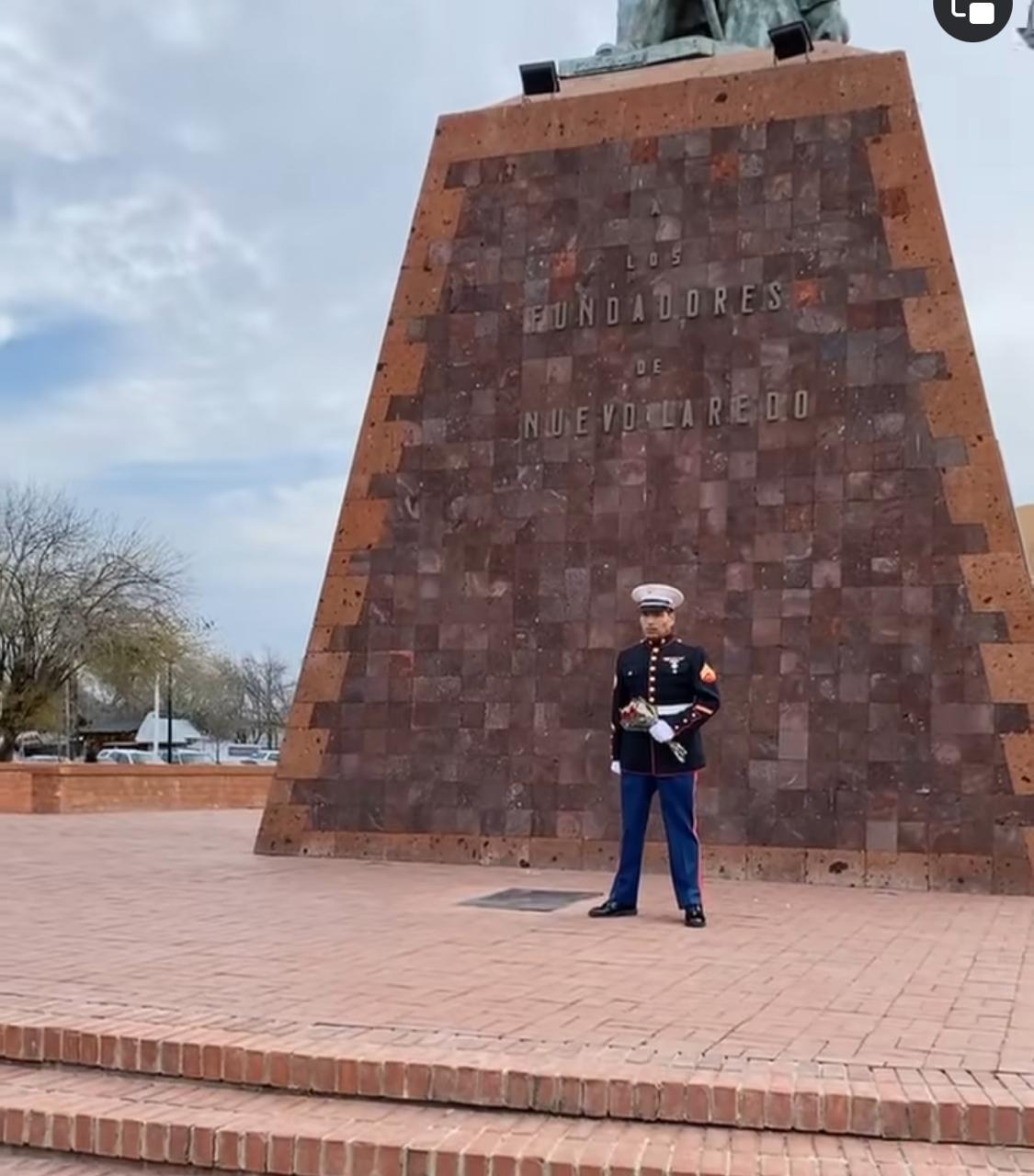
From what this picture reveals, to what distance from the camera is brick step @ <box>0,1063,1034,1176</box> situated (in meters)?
3.86

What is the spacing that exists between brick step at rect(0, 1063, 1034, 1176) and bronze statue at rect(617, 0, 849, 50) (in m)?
9.02

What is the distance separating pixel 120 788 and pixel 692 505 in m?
12.2

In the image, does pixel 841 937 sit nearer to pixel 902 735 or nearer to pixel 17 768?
pixel 902 735

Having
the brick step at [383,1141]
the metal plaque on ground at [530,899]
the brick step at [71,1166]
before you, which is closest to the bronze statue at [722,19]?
the metal plaque on ground at [530,899]

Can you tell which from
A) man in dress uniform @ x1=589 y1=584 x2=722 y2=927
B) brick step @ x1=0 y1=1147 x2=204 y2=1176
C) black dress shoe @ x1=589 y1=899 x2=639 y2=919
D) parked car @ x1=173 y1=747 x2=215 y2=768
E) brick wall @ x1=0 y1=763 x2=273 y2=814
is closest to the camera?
brick step @ x1=0 y1=1147 x2=204 y2=1176

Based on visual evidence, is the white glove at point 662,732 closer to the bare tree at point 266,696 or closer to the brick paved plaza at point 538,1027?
the brick paved plaza at point 538,1027

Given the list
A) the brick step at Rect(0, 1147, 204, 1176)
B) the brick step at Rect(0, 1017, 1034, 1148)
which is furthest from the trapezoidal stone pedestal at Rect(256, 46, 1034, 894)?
the brick step at Rect(0, 1147, 204, 1176)

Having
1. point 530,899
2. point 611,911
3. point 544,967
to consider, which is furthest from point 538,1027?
point 530,899

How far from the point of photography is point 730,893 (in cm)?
852

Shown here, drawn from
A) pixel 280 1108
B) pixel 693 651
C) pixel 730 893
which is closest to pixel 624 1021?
pixel 280 1108

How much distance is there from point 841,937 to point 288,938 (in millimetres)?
2584

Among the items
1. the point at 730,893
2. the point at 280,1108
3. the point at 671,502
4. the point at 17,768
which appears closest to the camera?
the point at 280,1108

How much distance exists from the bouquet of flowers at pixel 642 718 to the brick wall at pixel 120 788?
1189cm

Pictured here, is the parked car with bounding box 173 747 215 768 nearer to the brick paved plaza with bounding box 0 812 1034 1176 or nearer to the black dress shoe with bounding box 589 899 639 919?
the black dress shoe with bounding box 589 899 639 919
